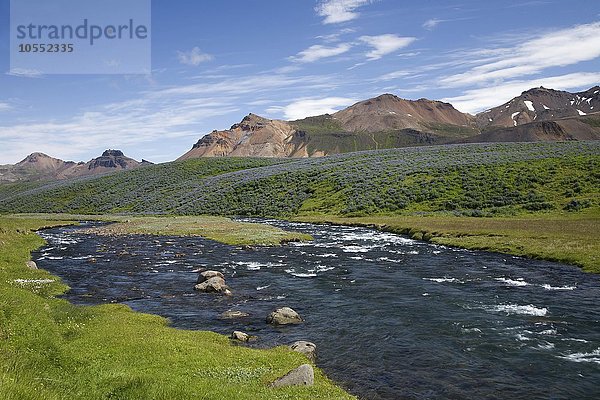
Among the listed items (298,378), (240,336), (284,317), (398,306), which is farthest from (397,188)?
(298,378)

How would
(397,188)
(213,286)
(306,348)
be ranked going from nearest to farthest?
(306,348) < (213,286) < (397,188)

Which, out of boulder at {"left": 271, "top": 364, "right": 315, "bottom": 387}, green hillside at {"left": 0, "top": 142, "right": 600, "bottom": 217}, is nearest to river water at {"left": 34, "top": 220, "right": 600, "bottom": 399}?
boulder at {"left": 271, "top": 364, "right": 315, "bottom": 387}

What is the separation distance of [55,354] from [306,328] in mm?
12742

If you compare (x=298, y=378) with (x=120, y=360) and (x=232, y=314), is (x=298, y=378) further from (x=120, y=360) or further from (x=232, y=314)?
(x=232, y=314)

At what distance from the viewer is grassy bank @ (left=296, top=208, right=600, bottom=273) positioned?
137 feet

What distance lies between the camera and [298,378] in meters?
17.1

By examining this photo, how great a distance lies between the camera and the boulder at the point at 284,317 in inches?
1023

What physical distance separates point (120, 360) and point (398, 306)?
686 inches

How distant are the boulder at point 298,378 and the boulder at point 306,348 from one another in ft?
10.6

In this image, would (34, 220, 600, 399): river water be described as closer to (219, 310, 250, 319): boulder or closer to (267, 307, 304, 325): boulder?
(219, 310, 250, 319): boulder

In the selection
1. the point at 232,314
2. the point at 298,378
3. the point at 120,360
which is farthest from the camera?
the point at 232,314

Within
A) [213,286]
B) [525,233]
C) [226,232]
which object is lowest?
[226,232]

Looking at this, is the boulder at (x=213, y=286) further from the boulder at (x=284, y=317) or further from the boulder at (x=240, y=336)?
the boulder at (x=240, y=336)

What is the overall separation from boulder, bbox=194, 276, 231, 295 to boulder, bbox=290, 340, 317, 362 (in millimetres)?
12190
